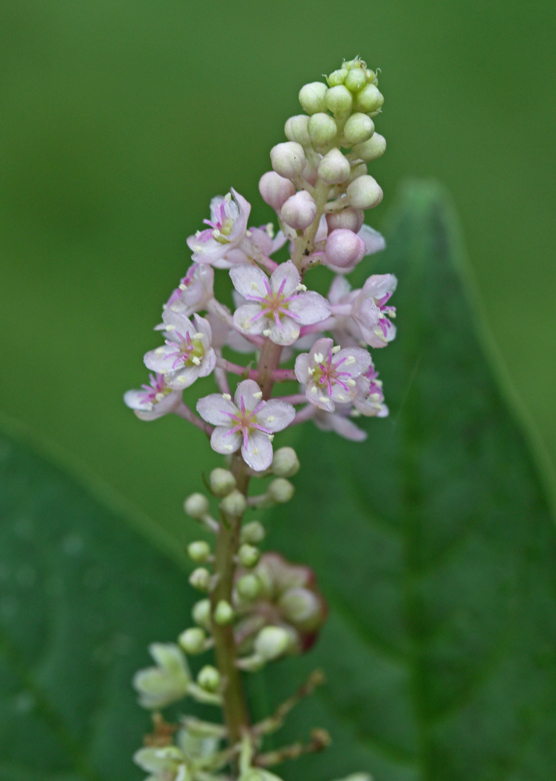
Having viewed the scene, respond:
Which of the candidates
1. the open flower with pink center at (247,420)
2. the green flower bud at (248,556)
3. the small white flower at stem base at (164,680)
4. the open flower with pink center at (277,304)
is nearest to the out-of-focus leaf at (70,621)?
the small white flower at stem base at (164,680)

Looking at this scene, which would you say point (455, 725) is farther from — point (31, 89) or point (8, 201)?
point (31, 89)

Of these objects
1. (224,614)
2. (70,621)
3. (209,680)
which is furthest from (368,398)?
(70,621)

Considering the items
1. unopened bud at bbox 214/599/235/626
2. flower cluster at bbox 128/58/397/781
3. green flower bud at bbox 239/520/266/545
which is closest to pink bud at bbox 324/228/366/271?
flower cluster at bbox 128/58/397/781

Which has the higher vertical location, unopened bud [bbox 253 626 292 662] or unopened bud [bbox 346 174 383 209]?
unopened bud [bbox 346 174 383 209]

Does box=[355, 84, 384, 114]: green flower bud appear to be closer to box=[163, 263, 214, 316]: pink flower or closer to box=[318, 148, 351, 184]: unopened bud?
box=[318, 148, 351, 184]: unopened bud

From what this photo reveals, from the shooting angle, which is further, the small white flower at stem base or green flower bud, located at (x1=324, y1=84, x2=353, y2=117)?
the small white flower at stem base

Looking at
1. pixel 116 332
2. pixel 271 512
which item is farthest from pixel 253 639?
pixel 116 332

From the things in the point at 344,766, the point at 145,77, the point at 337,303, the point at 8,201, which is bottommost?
the point at 344,766
